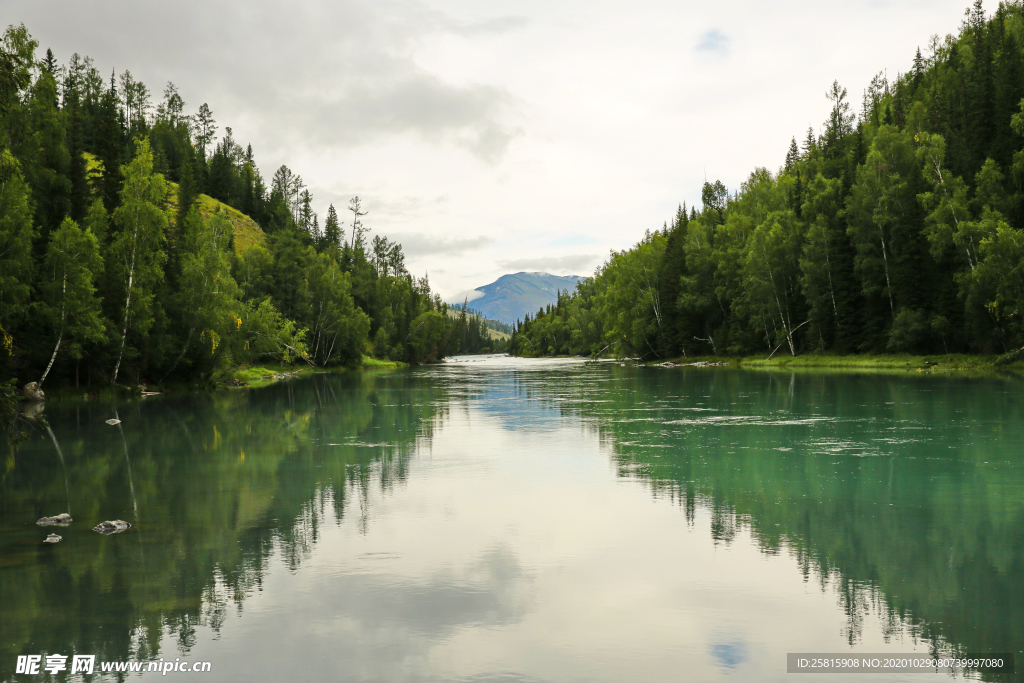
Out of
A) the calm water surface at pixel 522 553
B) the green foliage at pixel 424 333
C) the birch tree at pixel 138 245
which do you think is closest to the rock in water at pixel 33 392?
the birch tree at pixel 138 245

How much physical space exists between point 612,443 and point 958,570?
14.0m

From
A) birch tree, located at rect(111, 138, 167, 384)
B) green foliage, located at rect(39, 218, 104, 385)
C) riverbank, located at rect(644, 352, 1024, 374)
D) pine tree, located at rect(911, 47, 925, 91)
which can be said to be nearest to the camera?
green foliage, located at rect(39, 218, 104, 385)

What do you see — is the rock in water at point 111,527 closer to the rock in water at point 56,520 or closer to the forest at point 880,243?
the rock in water at point 56,520

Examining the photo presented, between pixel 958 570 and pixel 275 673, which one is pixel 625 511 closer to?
pixel 958 570

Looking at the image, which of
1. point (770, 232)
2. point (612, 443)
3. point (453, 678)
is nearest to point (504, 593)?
point (453, 678)

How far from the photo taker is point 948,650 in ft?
25.9

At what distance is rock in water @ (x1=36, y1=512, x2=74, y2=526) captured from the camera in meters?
14.0

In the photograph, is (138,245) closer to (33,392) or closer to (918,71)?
(33,392)

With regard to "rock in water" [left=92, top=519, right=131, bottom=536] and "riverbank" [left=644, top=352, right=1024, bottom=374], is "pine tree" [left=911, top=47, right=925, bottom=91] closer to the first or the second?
"riverbank" [left=644, top=352, right=1024, bottom=374]

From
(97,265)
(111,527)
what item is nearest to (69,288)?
(97,265)

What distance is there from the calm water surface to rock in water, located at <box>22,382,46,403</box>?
1756cm

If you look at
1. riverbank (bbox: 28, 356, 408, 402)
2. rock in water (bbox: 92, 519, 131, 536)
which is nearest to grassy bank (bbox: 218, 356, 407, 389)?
riverbank (bbox: 28, 356, 408, 402)

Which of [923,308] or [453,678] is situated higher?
[923,308]

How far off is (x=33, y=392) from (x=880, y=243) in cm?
7250
